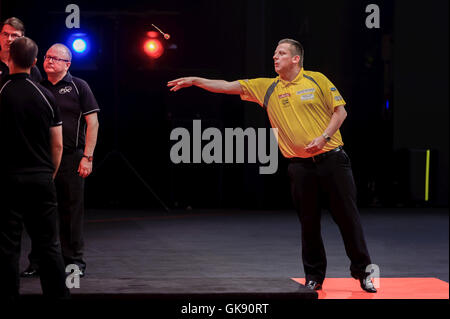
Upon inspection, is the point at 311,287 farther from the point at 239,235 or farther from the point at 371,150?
the point at 371,150

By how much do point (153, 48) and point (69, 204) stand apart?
390cm

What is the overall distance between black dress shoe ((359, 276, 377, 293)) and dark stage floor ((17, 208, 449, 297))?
1.59 feet

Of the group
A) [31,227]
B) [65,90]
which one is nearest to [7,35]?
[65,90]

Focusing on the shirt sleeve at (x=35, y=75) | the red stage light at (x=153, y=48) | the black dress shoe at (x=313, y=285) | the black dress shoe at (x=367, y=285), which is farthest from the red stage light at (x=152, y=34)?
the black dress shoe at (x=367, y=285)

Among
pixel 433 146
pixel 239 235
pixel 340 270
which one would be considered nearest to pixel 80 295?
pixel 340 270

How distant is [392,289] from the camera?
17.9ft

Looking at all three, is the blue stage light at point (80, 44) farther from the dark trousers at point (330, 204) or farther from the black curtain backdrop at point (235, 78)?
the dark trousers at point (330, 204)

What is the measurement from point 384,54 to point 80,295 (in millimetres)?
8846

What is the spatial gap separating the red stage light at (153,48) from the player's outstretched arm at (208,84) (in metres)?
3.72

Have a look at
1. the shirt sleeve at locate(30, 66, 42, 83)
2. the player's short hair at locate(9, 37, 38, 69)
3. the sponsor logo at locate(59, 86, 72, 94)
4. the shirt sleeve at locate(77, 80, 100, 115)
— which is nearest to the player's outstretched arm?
the shirt sleeve at locate(77, 80, 100, 115)

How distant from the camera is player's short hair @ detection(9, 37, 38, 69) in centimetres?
437

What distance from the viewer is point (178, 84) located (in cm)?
513

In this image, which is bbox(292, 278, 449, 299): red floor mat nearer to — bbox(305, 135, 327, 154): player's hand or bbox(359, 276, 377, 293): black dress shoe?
bbox(359, 276, 377, 293): black dress shoe

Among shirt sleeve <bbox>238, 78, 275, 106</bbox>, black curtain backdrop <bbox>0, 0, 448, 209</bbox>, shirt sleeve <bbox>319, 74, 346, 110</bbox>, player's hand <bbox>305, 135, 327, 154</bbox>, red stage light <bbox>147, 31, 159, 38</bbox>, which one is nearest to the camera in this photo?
player's hand <bbox>305, 135, 327, 154</bbox>
